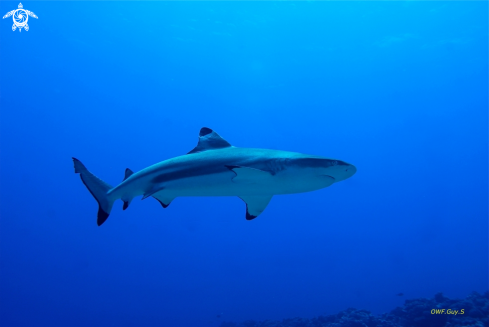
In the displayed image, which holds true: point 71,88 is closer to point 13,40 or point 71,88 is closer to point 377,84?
point 13,40

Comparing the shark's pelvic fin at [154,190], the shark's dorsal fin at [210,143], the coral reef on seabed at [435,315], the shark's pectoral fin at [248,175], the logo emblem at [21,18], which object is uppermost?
the logo emblem at [21,18]

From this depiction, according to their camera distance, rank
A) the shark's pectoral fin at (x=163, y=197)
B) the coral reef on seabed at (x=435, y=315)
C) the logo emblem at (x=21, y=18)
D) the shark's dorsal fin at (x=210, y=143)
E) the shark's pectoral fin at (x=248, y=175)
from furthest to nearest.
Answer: the logo emblem at (x=21, y=18) < the coral reef on seabed at (x=435, y=315) < the shark's dorsal fin at (x=210, y=143) < the shark's pectoral fin at (x=163, y=197) < the shark's pectoral fin at (x=248, y=175)

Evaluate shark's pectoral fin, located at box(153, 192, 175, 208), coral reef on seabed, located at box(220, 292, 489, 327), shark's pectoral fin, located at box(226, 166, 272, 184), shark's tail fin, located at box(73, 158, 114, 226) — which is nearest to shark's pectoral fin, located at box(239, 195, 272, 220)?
shark's pectoral fin, located at box(226, 166, 272, 184)

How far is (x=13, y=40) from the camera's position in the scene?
36.1 meters

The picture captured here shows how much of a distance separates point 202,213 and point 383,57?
→ 53.3 m

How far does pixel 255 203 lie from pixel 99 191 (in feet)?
9.45

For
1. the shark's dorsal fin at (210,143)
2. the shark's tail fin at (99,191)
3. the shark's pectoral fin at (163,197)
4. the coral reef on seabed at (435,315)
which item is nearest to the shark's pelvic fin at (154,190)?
the shark's pectoral fin at (163,197)

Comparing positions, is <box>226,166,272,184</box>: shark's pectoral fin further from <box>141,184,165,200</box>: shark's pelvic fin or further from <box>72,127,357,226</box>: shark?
<box>141,184,165,200</box>: shark's pelvic fin

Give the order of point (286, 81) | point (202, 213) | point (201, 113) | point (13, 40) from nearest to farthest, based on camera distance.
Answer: point (13, 40) → point (286, 81) → point (201, 113) → point (202, 213)

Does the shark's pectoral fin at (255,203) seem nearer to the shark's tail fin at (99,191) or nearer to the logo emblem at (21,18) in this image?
the shark's tail fin at (99,191)

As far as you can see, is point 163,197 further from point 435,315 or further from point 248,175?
point 435,315

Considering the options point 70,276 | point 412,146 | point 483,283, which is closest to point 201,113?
point 412,146

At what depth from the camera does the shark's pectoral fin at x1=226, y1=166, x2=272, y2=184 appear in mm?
3770

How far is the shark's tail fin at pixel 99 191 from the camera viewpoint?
5309 millimetres
